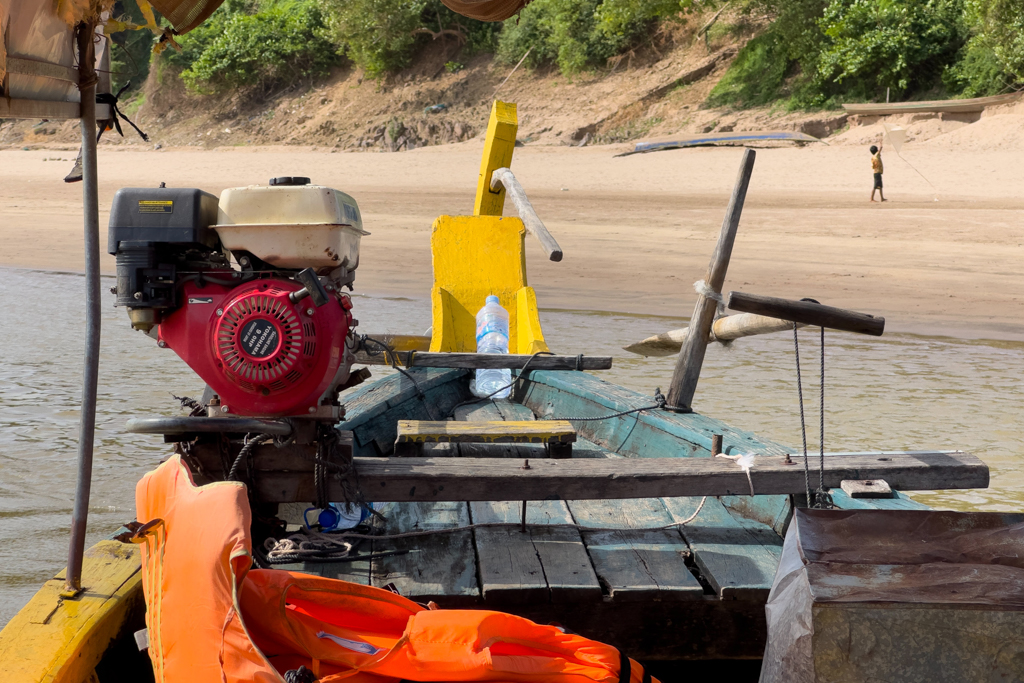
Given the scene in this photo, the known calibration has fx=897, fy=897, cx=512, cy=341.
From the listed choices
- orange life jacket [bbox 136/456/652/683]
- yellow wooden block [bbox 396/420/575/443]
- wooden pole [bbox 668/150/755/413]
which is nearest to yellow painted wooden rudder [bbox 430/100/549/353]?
wooden pole [bbox 668/150/755/413]

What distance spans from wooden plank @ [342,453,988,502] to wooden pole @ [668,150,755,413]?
1350mm

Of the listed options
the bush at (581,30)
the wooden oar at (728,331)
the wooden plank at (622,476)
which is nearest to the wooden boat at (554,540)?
the wooden plank at (622,476)

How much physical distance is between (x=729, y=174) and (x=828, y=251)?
15.7 feet

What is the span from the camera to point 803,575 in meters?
1.52

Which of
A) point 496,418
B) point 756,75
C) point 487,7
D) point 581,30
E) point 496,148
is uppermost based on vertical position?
point 581,30

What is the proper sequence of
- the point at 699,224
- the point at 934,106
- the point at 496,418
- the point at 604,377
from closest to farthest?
the point at 496,418 → the point at 604,377 → the point at 699,224 → the point at 934,106

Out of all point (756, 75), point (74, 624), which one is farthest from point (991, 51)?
point (74, 624)

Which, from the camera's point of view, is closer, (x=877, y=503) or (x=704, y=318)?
(x=877, y=503)

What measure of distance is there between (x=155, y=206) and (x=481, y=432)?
1.40 m

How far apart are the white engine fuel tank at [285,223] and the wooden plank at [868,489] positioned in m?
1.54

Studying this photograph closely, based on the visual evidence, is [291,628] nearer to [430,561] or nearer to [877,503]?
[430,561]

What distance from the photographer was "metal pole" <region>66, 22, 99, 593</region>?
202 centimetres

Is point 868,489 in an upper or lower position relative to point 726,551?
upper

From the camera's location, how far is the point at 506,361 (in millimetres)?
4246
